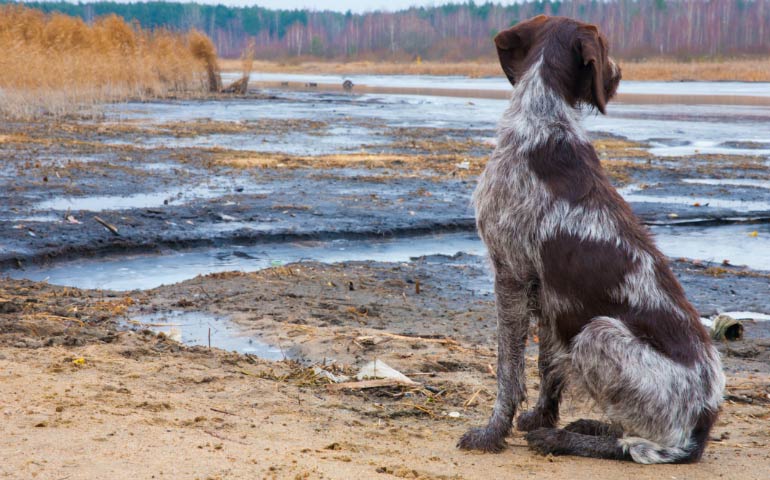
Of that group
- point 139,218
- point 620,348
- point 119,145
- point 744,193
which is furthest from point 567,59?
point 119,145

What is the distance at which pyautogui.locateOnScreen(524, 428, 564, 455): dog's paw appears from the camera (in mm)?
4129

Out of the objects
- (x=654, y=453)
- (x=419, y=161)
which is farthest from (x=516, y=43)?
(x=419, y=161)

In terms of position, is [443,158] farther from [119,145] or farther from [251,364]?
[251,364]

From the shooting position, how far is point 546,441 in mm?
4145

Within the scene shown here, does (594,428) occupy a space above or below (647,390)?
below

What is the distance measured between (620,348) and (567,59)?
4.68ft

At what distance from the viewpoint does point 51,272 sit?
8.85 metres

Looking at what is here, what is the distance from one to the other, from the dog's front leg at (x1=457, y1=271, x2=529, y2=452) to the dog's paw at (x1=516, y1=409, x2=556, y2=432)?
0.27 metres

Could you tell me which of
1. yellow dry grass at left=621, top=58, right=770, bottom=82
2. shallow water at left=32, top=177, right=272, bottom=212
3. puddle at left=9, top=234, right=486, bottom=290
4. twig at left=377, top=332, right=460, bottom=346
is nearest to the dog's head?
twig at left=377, top=332, right=460, bottom=346

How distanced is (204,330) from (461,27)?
15451cm

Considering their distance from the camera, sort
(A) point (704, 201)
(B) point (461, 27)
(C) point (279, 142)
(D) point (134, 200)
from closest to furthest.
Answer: (D) point (134, 200) → (A) point (704, 201) → (C) point (279, 142) → (B) point (461, 27)

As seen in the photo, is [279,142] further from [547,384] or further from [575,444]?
[575,444]

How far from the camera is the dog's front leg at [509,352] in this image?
4.28 meters

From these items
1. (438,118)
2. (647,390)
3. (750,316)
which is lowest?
(750,316)
